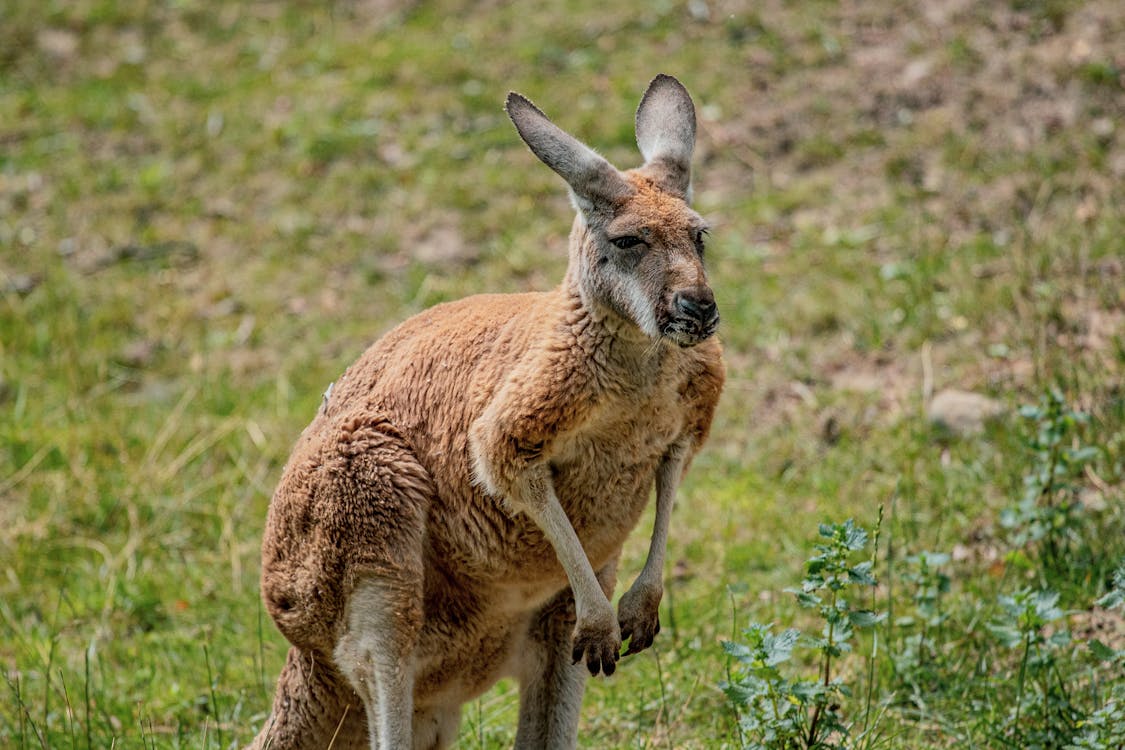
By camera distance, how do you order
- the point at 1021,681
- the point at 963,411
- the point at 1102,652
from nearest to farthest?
1. the point at 1102,652
2. the point at 1021,681
3. the point at 963,411

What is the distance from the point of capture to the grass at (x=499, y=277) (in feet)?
18.3

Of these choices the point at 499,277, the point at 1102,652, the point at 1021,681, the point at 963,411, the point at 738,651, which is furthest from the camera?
the point at 499,277

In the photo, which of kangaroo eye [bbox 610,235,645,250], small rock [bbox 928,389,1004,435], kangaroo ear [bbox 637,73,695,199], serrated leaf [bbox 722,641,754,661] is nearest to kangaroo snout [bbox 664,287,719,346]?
kangaroo eye [bbox 610,235,645,250]

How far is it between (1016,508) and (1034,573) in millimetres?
283

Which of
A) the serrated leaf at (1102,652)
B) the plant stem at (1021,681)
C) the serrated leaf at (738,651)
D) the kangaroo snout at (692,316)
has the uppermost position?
the kangaroo snout at (692,316)

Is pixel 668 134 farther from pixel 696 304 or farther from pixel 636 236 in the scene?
pixel 696 304

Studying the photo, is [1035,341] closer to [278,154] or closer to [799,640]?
[799,640]

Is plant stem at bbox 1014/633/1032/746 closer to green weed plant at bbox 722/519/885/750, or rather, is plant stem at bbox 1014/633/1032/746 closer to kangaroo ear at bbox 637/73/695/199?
green weed plant at bbox 722/519/885/750

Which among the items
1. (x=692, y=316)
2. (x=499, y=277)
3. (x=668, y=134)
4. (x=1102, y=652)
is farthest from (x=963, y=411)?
(x=499, y=277)

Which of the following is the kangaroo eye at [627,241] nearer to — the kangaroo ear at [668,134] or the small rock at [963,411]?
the kangaroo ear at [668,134]

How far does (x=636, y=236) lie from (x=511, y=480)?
801 millimetres

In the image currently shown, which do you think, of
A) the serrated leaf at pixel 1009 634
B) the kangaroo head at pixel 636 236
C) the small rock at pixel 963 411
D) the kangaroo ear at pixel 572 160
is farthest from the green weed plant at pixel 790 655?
the small rock at pixel 963 411

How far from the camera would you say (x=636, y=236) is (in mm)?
3926

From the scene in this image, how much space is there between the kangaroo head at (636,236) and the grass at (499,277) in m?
1.52
